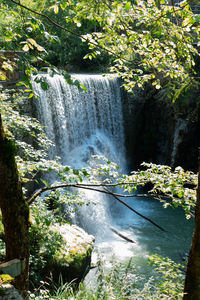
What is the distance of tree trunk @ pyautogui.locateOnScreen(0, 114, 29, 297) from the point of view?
6.81ft

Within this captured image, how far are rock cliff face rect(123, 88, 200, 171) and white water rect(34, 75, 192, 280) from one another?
0.72 meters

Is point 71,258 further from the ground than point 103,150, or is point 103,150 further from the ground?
point 103,150

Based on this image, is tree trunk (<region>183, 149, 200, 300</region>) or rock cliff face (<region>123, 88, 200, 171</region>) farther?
rock cliff face (<region>123, 88, 200, 171</region>)

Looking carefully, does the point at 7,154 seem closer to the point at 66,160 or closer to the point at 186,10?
the point at 186,10

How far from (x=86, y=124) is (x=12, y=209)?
9.09 meters

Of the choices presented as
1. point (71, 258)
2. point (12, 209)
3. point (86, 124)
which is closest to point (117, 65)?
point (12, 209)

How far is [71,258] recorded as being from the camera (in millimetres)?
4980

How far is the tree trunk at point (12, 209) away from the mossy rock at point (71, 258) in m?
2.43

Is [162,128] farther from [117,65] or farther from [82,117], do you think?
[117,65]

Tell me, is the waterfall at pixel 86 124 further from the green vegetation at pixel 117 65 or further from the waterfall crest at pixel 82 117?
the green vegetation at pixel 117 65

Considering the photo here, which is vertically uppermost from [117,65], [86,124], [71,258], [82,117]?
[117,65]

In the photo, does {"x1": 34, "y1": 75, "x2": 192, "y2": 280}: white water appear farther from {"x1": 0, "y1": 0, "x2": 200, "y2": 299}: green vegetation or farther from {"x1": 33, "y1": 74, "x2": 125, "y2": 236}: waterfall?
{"x1": 0, "y1": 0, "x2": 200, "y2": 299}: green vegetation

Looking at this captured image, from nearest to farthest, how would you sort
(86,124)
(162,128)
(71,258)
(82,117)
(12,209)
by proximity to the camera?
(12,209) < (71,258) < (82,117) < (86,124) < (162,128)

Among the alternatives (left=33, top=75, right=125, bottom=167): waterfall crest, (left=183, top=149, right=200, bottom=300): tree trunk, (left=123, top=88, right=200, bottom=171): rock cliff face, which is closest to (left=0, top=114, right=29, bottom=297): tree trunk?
(left=183, top=149, right=200, bottom=300): tree trunk
